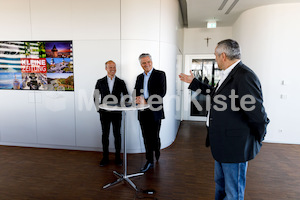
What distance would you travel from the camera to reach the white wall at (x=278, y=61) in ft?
15.0

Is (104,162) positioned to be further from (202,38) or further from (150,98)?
(202,38)

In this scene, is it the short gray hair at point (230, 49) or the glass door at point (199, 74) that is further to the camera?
the glass door at point (199, 74)

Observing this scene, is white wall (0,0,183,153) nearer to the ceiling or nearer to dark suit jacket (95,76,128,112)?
dark suit jacket (95,76,128,112)

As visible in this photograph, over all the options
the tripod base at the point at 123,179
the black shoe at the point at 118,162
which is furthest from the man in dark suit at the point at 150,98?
the black shoe at the point at 118,162

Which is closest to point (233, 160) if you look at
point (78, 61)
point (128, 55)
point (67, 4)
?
point (128, 55)

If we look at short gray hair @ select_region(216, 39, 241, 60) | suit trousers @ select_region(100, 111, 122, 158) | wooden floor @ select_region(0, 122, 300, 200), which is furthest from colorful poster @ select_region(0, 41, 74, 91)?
short gray hair @ select_region(216, 39, 241, 60)

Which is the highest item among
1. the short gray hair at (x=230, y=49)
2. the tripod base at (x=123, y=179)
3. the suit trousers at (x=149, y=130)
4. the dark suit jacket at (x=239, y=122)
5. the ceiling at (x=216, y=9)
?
the ceiling at (x=216, y=9)

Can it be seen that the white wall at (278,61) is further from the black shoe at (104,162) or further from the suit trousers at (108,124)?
the black shoe at (104,162)

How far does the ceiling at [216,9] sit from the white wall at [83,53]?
80cm

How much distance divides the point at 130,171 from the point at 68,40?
9.05 feet

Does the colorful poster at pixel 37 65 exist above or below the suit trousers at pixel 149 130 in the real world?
above

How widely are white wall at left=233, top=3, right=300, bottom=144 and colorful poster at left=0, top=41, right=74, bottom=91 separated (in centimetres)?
425

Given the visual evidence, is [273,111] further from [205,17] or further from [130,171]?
[130,171]

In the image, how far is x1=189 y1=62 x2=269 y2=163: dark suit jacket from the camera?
1.67 metres
